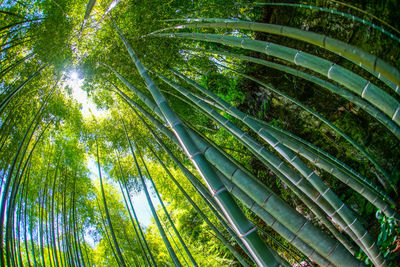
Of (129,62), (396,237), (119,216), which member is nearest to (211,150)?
(396,237)

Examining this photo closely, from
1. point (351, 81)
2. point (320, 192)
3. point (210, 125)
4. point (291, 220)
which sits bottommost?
point (291, 220)

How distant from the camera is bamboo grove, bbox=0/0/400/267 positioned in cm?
135

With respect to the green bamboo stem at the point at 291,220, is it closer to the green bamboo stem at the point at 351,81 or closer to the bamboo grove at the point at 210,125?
the bamboo grove at the point at 210,125

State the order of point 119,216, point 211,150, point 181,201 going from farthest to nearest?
point 181,201 < point 119,216 < point 211,150

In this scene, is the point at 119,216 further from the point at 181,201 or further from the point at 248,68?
the point at 248,68

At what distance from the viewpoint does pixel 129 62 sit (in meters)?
3.79

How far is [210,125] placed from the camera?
244 inches

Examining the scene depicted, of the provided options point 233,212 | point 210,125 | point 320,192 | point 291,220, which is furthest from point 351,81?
point 210,125

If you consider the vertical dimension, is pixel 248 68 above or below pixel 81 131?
below

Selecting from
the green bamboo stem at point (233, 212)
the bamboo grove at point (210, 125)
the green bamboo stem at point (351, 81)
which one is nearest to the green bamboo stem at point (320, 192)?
the bamboo grove at point (210, 125)

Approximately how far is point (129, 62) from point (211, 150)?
295 centimetres

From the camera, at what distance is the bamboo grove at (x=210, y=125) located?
135cm

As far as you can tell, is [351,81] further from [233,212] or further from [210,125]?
[210,125]

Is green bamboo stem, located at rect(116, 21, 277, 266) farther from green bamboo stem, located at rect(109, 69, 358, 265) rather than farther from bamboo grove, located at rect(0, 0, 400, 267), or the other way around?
green bamboo stem, located at rect(109, 69, 358, 265)
